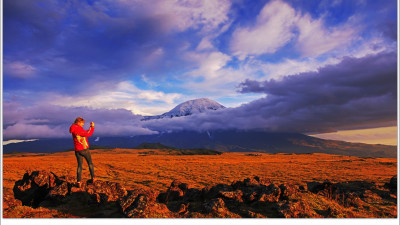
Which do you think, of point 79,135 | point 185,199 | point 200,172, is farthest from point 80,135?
point 200,172

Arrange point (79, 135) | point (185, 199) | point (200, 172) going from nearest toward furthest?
point (185, 199) < point (79, 135) < point (200, 172)

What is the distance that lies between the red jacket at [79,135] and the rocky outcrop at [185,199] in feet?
4.60

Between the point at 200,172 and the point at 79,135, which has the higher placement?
the point at 79,135

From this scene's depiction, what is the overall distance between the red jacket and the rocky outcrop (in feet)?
4.60

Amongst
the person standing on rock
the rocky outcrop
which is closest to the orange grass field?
the rocky outcrop

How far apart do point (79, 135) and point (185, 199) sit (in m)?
4.70

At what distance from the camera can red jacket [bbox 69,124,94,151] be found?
917 cm

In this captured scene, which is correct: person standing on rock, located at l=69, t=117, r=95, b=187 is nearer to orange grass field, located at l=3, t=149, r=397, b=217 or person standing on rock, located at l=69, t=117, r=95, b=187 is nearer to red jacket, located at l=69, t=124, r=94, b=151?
red jacket, located at l=69, t=124, r=94, b=151

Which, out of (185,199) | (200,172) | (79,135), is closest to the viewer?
(185,199)

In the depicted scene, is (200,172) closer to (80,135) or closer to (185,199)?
(185,199)

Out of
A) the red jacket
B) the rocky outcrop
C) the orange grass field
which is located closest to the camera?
the rocky outcrop

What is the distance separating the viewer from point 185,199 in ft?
30.0

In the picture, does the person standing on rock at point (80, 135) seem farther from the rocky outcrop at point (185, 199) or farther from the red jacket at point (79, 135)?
the rocky outcrop at point (185, 199)

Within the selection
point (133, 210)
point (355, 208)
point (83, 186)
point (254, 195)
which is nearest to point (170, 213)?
point (133, 210)
